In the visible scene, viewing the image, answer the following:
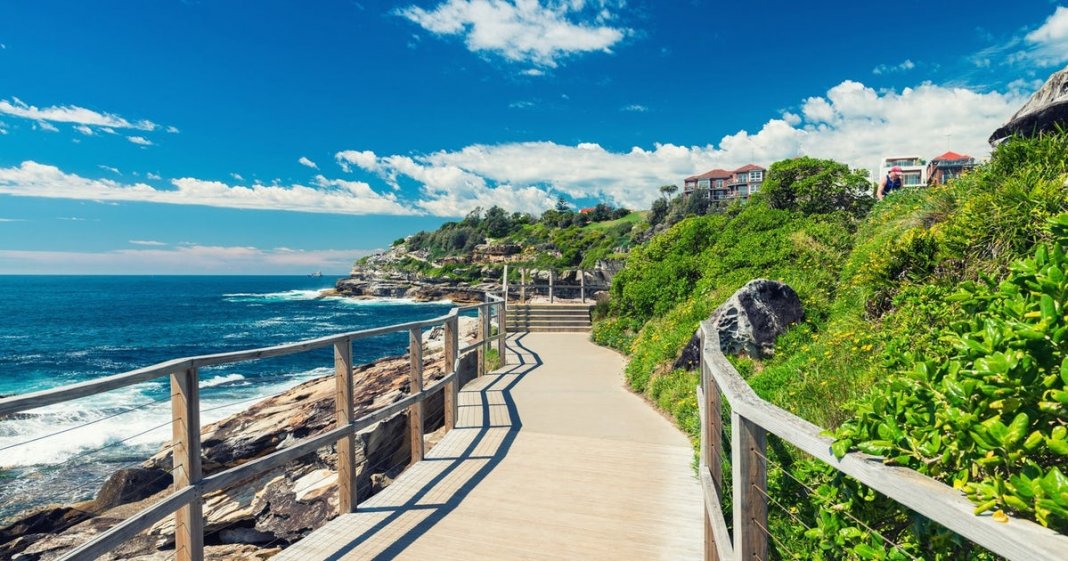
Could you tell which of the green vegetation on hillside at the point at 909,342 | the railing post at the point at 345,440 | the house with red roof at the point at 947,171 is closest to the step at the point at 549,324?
the green vegetation on hillside at the point at 909,342

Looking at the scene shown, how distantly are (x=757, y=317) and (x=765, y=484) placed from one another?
6.53m

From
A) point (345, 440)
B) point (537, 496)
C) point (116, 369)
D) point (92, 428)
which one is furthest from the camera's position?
point (116, 369)

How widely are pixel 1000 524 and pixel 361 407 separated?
12.9 metres

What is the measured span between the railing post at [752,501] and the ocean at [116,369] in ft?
8.77

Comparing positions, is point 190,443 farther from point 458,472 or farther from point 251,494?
point 251,494

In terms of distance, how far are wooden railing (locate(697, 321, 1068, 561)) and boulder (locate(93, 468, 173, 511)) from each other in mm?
10640

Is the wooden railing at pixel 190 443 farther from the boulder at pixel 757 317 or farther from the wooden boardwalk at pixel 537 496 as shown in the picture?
the boulder at pixel 757 317

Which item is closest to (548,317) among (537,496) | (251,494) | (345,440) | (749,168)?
(251,494)

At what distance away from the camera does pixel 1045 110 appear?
701 cm

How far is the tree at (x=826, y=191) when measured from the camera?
1878 cm

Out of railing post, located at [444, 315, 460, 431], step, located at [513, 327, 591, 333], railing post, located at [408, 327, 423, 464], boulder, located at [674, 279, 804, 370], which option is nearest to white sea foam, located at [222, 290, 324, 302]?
step, located at [513, 327, 591, 333]

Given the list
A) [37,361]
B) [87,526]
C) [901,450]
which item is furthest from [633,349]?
[37,361]

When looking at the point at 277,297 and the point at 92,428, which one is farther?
the point at 277,297

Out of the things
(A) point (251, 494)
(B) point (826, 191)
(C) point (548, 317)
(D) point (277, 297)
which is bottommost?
(D) point (277, 297)
